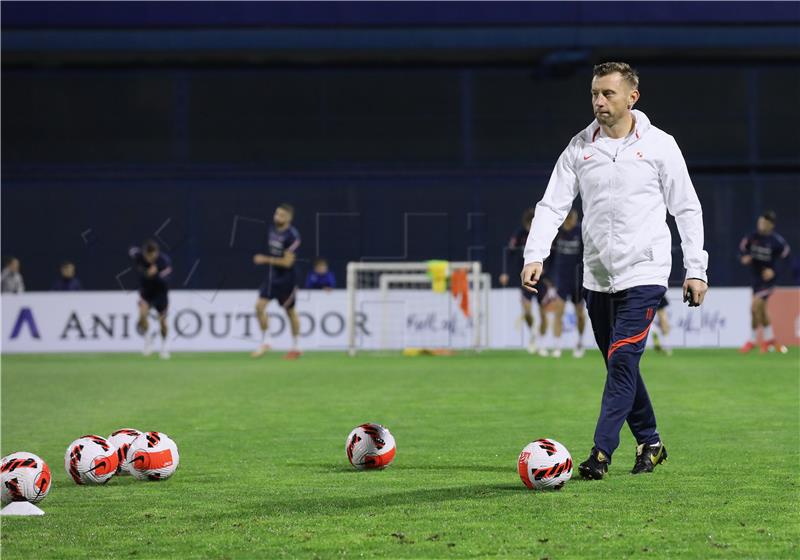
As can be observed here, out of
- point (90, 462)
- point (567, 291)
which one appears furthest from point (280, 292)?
point (90, 462)

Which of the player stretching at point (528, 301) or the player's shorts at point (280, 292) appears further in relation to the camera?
the player's shorts at point (280, 292)

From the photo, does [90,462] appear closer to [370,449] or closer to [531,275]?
[370,449]

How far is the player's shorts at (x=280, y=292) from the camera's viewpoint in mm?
23531

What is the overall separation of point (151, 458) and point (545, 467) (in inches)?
90.7

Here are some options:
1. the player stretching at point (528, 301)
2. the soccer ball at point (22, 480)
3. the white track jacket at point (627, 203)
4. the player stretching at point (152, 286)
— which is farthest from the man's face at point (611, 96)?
the player stretching at point (152, 286)

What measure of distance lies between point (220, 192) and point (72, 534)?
87.1 feet

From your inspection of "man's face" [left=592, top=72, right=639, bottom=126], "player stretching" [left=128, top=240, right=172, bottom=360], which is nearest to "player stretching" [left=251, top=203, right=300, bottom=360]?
"player stretching" [left=128, top=240, right=172, bottom=360]

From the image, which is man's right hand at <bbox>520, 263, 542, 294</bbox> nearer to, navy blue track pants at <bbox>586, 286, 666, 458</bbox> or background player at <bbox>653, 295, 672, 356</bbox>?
navy blue track pants at <bbox>586, 286, 666, 458</bbox>

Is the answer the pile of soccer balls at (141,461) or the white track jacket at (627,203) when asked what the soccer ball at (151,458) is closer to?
the pile of soccer balls at (141,461)

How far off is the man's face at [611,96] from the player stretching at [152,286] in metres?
17.5

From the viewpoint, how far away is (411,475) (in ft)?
27.5

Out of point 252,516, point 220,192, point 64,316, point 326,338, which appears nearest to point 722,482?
point 252,516

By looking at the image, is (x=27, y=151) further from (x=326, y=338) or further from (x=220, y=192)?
(x=326, y=338)

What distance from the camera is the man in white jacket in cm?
774
